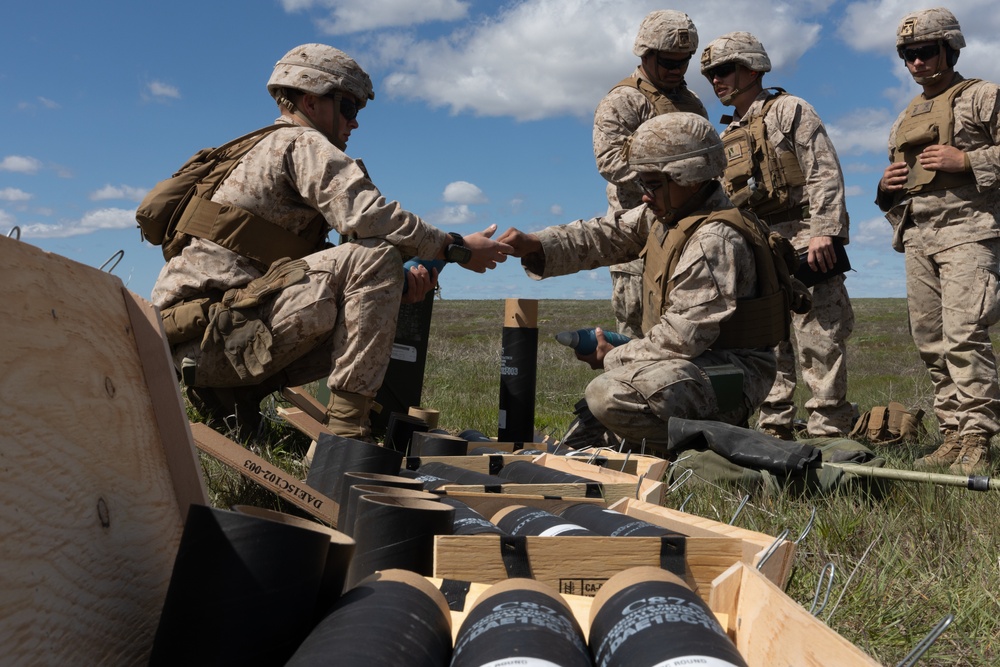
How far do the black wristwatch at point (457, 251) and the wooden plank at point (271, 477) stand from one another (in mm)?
2595

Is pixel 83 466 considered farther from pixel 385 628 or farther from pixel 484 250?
pixel 484 250

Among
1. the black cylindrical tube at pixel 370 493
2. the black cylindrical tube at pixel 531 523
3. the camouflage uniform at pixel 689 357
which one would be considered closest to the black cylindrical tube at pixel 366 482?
the black cylindrical tube at pixel 370 493

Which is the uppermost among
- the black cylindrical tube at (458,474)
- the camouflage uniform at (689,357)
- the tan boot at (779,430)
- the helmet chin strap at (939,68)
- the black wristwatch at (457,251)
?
the helmet chin strap at (939,68)

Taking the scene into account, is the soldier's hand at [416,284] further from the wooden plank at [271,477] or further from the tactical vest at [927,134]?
the tactical vest at [927,134]

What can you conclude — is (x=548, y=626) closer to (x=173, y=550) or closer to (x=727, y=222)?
(x=173, y=550)

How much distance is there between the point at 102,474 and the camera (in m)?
2.17

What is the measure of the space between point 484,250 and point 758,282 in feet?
5.62

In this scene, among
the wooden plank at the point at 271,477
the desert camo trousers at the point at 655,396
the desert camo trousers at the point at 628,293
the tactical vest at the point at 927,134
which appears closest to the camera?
the wooden plank at the point at 271,477

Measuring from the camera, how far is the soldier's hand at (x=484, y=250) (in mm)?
6141

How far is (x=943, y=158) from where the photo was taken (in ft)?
22.6

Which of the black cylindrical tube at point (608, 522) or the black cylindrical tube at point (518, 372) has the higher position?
the black cylindrical tube at point (518, 372)

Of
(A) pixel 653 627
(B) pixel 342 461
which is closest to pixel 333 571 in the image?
(A) pixel 653 627

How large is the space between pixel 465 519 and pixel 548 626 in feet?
3.90

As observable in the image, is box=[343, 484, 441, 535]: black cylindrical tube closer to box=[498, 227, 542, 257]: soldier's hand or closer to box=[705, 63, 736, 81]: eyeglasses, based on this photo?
box=[498, 227, 542, 257]: soldier's hand
